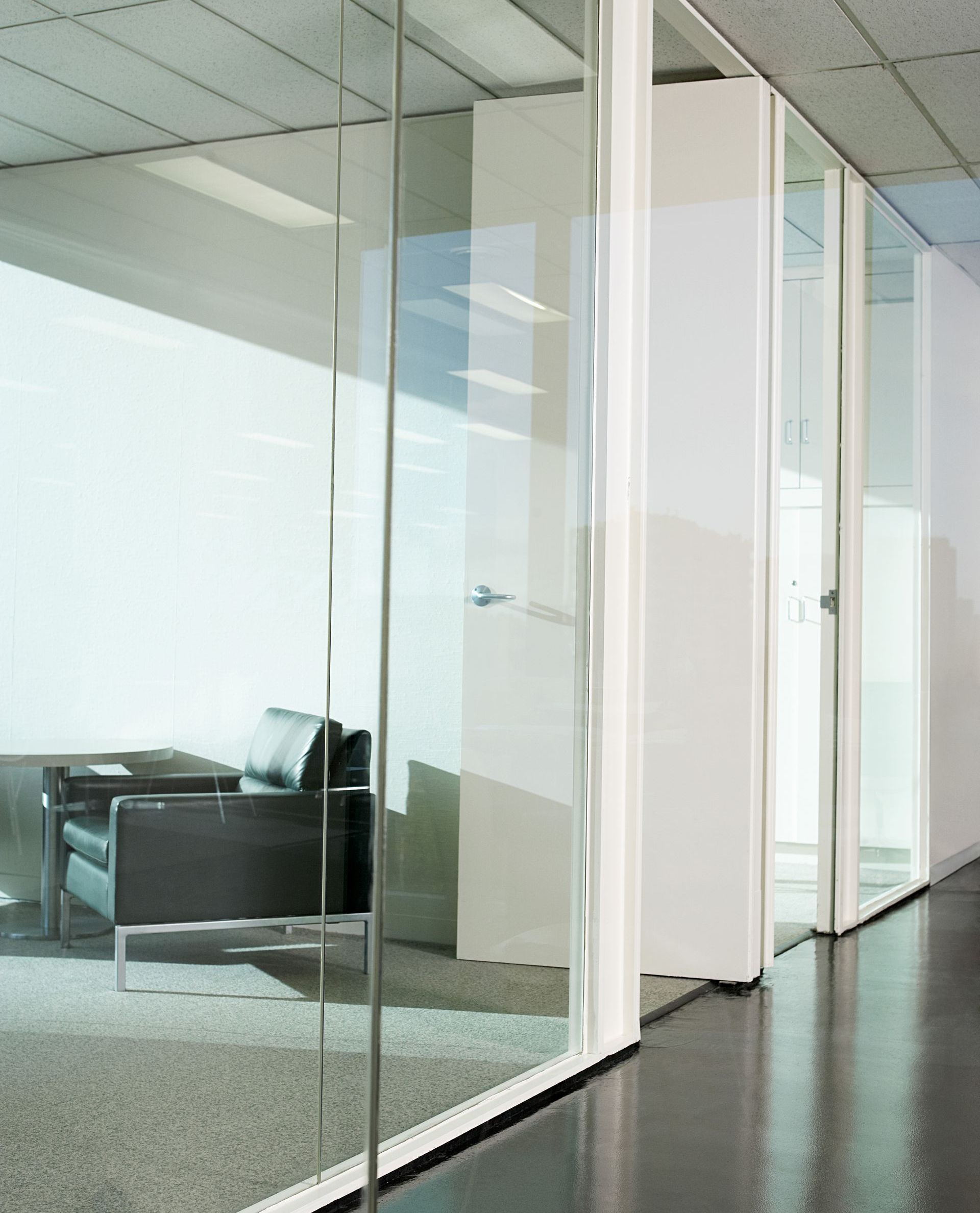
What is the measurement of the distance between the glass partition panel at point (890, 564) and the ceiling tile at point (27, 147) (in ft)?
9.96

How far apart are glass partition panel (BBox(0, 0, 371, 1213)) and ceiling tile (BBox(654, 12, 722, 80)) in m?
1.92

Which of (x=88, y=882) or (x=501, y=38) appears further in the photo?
(x=501, y=38)

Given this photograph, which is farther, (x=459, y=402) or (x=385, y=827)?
(x=459, y=402)

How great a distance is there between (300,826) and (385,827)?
24 centimetres

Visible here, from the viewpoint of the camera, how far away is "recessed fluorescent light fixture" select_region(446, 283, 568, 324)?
9.52ft

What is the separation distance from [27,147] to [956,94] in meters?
3.00

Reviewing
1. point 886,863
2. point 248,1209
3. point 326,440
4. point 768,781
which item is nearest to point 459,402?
point 326,440

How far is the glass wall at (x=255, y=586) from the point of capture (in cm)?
195

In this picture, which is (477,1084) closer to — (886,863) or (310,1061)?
(310,1061)

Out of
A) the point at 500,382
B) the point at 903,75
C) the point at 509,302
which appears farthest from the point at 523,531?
the point at 903,75

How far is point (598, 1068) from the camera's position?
3.51 meters

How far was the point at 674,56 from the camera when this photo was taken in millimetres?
4254

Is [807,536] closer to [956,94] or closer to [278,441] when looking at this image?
[956,94]

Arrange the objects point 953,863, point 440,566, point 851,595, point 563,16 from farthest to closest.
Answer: point 851,595, point 953,863, point 563,16, point 440,566
